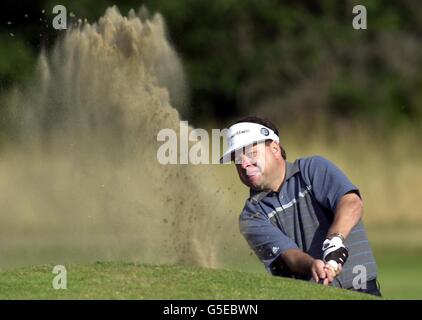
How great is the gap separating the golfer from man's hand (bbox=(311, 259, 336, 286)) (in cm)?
23

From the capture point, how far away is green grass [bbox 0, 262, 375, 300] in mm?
5766

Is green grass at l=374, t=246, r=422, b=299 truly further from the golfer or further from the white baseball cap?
the white baseball cap

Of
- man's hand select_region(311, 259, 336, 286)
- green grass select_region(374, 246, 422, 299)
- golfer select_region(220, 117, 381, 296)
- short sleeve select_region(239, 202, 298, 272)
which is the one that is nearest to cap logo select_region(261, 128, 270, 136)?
golfer select_region(220, 117, 381, 296)

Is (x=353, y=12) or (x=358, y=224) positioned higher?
(x=353, y=12)

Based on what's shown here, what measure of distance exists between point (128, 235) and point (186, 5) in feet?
46.6

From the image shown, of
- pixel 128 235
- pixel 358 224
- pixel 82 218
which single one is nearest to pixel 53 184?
pixel 82 218

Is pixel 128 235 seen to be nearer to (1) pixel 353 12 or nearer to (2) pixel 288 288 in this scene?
(2) pixel 288 288

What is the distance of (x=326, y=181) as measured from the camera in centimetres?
673

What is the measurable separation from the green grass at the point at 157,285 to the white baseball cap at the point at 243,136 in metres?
0.66

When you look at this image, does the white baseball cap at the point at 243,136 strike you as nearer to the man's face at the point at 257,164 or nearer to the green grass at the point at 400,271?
the man's face at the point at 257,164

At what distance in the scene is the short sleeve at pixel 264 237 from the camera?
22.1 ft

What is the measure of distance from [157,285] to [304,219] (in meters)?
1.15

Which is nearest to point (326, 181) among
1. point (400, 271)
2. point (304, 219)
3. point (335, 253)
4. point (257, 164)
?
point (304, 219)

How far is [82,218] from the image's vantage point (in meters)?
17.3
